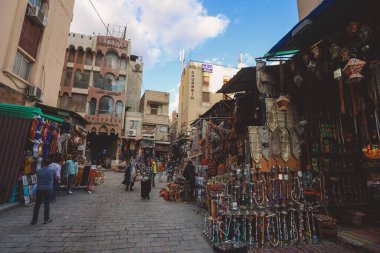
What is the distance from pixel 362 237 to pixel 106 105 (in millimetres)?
29025

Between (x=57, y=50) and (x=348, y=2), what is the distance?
17740 millimetres

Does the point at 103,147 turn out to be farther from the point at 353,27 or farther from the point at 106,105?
the point at 353,27

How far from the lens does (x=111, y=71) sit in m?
28.8

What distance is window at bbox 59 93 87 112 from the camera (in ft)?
87.2

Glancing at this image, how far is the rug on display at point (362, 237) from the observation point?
4.34 metres

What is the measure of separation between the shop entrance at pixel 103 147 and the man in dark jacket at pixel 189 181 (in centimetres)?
2126

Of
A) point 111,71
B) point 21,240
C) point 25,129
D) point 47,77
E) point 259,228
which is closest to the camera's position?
point 21,240

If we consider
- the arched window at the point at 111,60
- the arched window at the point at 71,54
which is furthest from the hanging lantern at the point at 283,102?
the arched window at the point at 71,54

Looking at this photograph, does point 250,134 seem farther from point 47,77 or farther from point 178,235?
point 47,77

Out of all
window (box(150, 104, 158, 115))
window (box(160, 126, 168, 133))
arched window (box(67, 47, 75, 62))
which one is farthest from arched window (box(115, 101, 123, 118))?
arched window (box(67, 47, 75, 62))

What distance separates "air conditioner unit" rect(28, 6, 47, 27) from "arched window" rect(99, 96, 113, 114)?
51.9 feet

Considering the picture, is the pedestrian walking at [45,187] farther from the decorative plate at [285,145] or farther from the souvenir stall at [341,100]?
the souvenir stall at [341,100]

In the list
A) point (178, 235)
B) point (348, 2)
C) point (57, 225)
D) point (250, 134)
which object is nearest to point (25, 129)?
point (57, 225)

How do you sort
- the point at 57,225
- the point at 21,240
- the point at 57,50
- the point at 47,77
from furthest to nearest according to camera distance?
the point at 57,50
the point at 47,77
the point at 57,225
the point at 21,240
